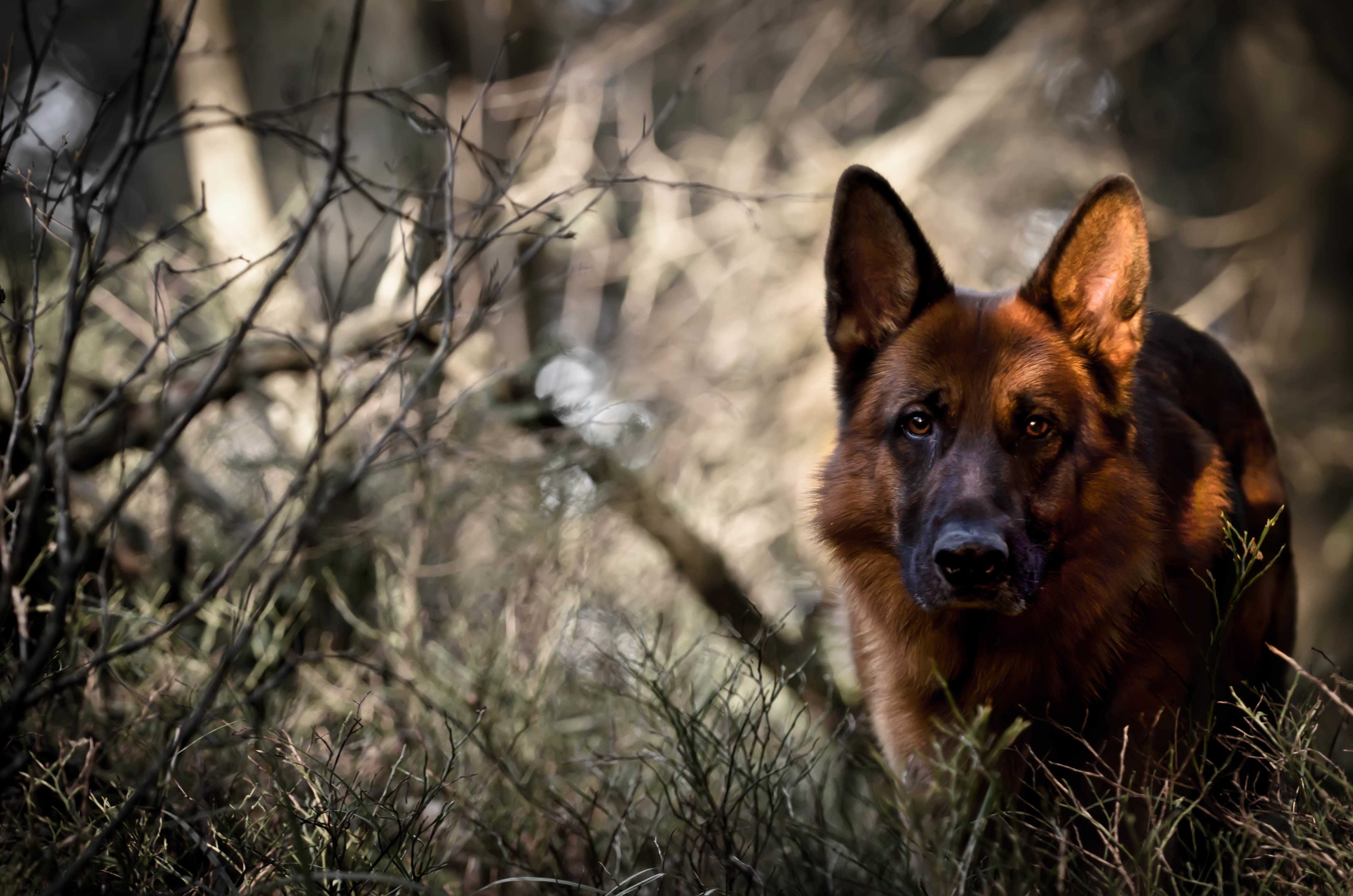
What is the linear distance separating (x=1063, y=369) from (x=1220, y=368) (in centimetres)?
110

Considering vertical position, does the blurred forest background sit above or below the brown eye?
above

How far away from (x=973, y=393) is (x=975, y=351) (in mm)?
157

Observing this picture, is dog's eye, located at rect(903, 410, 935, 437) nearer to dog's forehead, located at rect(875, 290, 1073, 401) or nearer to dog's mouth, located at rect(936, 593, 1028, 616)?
dog's forehead, located at rect(875, 290, 1073, 401)

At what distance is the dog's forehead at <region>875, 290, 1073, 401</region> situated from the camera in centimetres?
298

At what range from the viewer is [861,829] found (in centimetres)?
441

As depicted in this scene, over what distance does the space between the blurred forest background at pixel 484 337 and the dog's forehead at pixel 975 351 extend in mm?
619

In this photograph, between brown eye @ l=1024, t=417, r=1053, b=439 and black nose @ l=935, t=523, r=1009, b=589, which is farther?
brown eye @ l=1024, t=417, r=1053, b=439

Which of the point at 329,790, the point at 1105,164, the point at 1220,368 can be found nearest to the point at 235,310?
the point at 329,790

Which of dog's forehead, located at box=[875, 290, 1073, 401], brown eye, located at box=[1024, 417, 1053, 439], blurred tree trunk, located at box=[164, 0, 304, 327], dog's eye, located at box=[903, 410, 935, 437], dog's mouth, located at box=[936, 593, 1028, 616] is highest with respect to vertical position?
blurred tree trunk, located at box=[164, 0, 304, 327]

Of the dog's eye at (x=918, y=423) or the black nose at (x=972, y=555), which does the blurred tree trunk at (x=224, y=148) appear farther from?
the black nose at (x=972, y=555)

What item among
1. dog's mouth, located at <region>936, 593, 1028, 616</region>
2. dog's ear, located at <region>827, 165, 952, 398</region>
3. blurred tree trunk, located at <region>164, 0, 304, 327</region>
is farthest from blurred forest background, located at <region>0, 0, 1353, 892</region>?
dog's mouth, located at <region>936, 593, 1028, 616</region>

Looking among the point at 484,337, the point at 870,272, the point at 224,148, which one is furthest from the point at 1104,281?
the point at 224,148

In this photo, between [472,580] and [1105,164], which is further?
[1105,164]

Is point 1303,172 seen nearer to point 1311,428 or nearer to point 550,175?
point 1311,428
